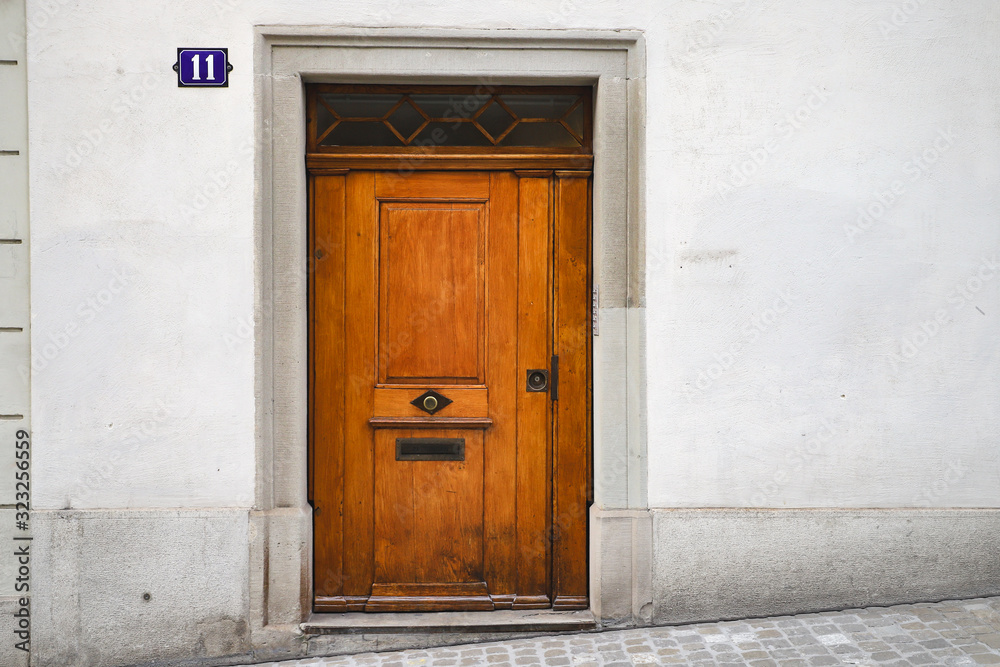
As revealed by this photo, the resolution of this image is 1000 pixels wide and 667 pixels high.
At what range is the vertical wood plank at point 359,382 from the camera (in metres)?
4.29

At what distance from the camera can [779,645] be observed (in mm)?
3799

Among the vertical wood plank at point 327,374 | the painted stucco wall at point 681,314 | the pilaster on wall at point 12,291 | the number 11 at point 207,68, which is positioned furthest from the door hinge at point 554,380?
the pilaster on wall at point 12,291

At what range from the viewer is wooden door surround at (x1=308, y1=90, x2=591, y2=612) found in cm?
430

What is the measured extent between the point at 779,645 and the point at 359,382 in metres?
2.66

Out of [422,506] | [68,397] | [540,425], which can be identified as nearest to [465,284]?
[540,425]

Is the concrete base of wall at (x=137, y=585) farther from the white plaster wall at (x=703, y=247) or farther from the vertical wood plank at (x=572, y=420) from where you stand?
the vertical wood plank at (x=572, y=420)

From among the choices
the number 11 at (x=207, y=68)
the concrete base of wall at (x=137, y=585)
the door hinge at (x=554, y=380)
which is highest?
the number 11 at (x=207, y=68)

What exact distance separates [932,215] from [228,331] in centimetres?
398

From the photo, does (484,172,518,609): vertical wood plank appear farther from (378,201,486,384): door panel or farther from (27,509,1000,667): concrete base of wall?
(27,509,1000,667): concrete base of wall

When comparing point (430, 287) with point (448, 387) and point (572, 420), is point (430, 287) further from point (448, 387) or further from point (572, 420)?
point (572, 420)

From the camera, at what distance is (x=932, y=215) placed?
4.18 metres

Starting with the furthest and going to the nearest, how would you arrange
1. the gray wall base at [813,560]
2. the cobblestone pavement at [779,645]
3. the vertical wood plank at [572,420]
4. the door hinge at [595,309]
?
the vertical wood plank at [572,420]
the door hinge at [595,309]
the gray wall base at [813,560]
the cobblestone pavement at [779,645]

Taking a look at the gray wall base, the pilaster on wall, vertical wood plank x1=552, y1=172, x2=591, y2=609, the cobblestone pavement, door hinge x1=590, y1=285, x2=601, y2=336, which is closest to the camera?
the cobblestone pavement

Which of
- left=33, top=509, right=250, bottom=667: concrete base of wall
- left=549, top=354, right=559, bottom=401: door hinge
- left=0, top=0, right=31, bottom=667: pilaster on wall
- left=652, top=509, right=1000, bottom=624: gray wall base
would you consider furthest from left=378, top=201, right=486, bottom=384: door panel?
left=0, top=0, right=31, bottom=667: pilaster on wall
